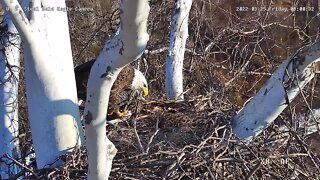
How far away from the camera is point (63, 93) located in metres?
1.98

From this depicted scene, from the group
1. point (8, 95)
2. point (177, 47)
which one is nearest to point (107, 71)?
point (8, 95)

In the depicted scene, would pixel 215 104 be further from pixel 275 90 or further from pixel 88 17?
pixel 88 17

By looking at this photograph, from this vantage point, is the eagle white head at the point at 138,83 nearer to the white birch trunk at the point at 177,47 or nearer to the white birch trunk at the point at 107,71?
the white birch trunk at the point at 177,47

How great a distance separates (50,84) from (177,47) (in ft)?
5.36

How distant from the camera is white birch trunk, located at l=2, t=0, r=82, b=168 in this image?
1890mm

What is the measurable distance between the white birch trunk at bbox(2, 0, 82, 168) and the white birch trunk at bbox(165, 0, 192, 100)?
4.64ft

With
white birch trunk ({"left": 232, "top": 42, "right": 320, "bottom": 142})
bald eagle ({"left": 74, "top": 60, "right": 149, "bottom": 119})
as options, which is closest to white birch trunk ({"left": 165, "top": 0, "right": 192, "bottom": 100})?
bald eagle ({"left": 74, "top": 60, "right": 149, "bottom": 119})

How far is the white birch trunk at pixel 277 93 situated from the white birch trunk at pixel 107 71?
0.64 meters

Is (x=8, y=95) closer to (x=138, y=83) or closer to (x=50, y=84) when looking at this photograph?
(x=138, y=83)

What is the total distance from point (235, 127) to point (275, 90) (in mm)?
293

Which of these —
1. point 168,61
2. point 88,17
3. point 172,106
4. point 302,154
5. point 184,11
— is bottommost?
point 302,154

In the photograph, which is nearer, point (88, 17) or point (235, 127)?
point (235, 127)

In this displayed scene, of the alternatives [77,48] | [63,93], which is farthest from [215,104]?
[77,48]

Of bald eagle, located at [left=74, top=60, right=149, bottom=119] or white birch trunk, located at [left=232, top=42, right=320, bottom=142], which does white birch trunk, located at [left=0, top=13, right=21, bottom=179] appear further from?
white birch trunk, located at [left=232, top=42, right=320, bottom=142]
